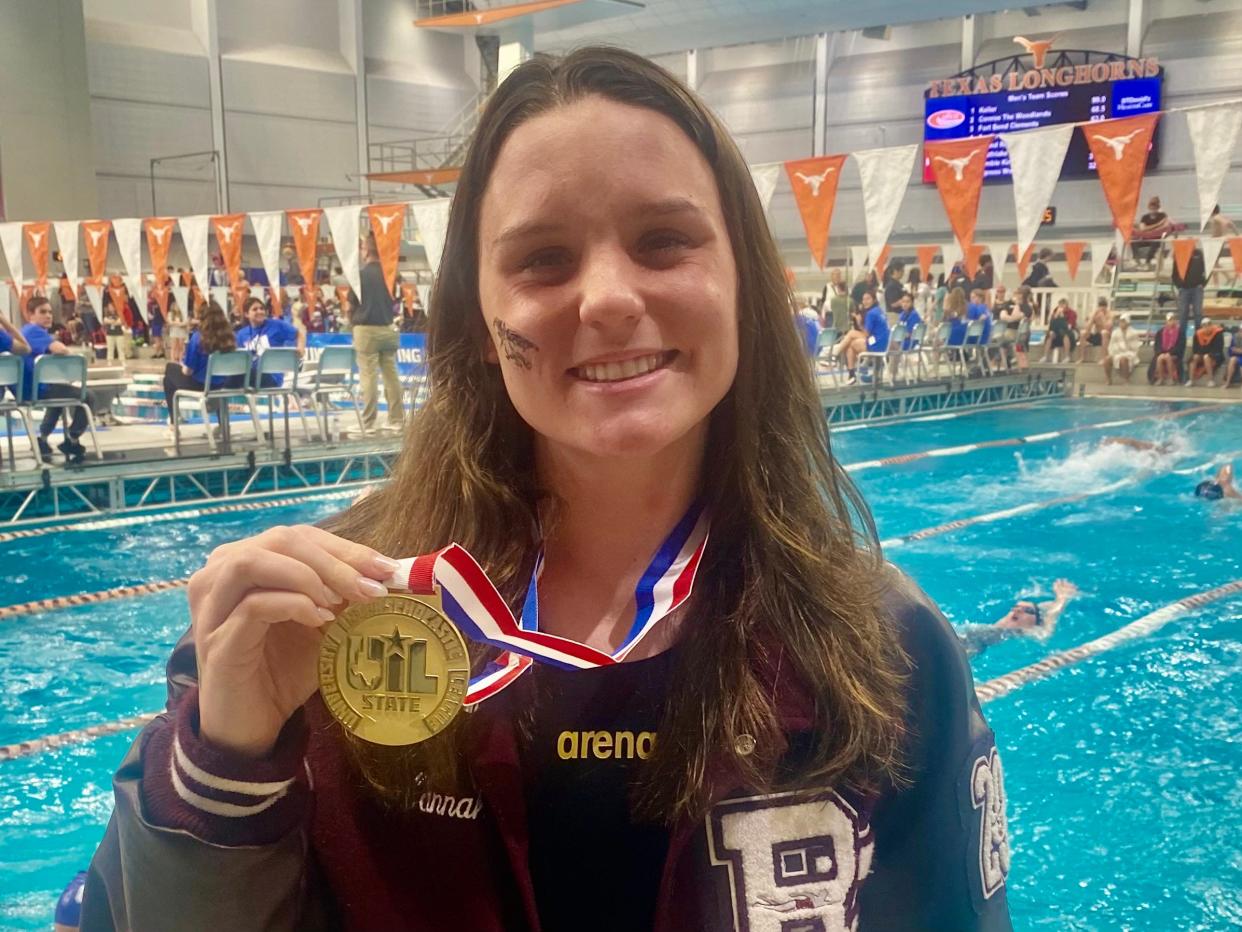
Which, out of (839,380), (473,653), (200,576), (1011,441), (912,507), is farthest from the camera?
(839,380)

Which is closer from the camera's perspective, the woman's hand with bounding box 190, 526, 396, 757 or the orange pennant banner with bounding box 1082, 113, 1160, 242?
the woman's hand with bounding box 190, 526, 396, 757

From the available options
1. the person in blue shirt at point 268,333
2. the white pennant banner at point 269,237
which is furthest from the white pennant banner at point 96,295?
the person in blue shirt at point 268,333

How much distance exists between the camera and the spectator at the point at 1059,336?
17359 millimetres

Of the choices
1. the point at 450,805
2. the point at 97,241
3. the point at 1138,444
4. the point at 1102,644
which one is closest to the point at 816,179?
the point at 1138,444

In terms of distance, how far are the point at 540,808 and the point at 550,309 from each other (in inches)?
17.6

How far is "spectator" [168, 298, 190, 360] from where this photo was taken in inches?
581

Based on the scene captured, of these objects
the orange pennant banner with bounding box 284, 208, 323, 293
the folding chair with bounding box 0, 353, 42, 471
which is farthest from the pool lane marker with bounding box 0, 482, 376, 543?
the orange pennant banner with bounding box 284, 208, 323, 293

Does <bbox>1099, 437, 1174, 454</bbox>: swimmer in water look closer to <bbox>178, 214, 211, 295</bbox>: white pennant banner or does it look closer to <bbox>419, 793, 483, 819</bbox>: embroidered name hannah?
<bbox>178, 214, 211, 295</bbox>: white pennant banner

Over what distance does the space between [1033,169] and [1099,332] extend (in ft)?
32.1

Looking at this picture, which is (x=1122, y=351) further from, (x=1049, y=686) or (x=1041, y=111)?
(x=1049, y=686)

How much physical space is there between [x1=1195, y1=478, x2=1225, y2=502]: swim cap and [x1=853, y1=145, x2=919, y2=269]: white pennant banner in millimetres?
3167

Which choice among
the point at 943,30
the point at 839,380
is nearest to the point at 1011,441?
the point at 839,380

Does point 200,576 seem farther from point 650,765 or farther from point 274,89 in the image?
point 274,89

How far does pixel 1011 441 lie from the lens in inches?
446
